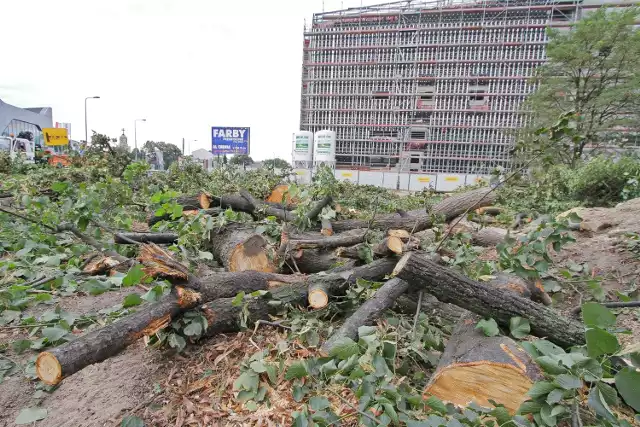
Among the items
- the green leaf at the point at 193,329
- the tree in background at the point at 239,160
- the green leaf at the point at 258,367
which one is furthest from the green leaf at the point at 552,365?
the tree in background at the point at 239,160

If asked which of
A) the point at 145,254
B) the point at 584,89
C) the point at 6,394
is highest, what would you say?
the point at 584,89

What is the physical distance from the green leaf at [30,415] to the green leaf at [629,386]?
7.98 feet

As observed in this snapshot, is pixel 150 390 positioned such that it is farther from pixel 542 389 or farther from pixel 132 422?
pixel 542 389

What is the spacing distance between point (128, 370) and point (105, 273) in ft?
5.85

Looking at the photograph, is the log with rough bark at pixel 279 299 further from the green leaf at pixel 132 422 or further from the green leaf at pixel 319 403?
the green leaf at pixel 319 403

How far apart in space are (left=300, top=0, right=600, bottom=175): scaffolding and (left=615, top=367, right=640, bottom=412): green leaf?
170 feet

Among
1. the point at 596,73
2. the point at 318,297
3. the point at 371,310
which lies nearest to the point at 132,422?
the point at 318,297

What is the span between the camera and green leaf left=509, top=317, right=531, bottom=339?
5.99ft

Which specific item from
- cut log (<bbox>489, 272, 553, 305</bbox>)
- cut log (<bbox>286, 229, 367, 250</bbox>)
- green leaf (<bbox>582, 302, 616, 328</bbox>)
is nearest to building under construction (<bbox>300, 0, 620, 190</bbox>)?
cut log (<bbox>286, 229, 367, 250</bbox>)

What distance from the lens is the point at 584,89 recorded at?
56.0 feet

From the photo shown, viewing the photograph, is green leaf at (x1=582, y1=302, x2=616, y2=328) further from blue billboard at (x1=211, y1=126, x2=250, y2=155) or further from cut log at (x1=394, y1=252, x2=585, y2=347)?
blue billboard at (x1=211, y1=126, x2=250, y2=155)

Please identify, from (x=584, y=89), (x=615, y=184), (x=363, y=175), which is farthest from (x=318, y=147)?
(x=615, y=184)

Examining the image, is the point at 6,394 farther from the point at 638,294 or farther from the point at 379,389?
the point at 638,294

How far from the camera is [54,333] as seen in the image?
2061 millimetres
